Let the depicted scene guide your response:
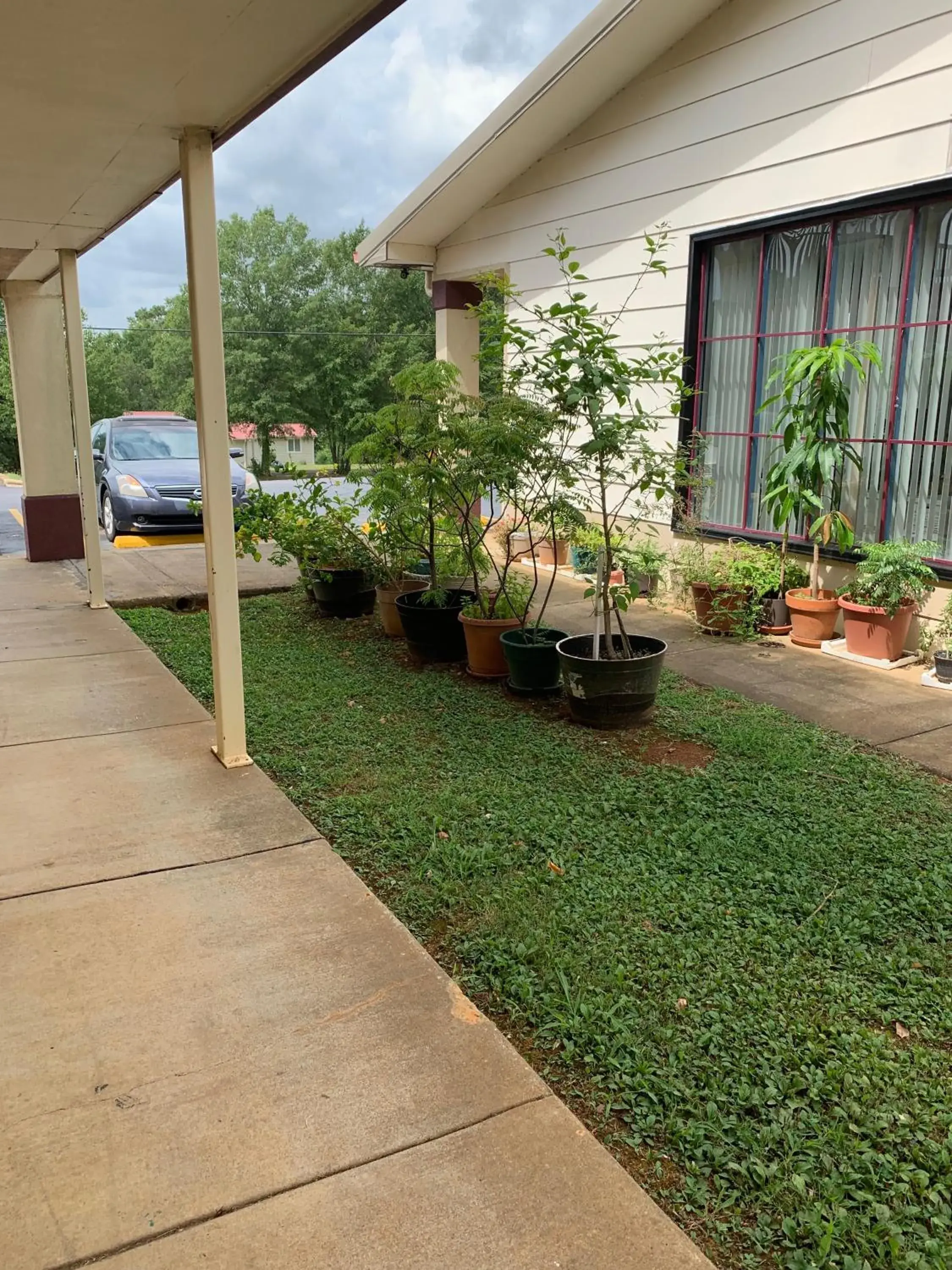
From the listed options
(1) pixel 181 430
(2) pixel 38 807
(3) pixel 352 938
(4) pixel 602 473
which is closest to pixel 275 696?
(2) pixel 38 807

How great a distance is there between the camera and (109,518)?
11.7 m

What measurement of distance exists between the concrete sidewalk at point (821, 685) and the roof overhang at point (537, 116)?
3.94m

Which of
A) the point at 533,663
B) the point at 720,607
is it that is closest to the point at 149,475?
the point at 720,607

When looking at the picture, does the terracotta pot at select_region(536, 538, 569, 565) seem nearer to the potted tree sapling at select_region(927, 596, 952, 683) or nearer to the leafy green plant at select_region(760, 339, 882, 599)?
the leafy green plant at select_region(760, 339, 882, 599)

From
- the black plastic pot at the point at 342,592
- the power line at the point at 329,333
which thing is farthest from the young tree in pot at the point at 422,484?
the power line at the point at 329,333

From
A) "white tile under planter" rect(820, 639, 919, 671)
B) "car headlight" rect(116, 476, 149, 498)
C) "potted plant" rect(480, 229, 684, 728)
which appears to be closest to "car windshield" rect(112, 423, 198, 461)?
"car headlight" rect(116, 476, 149, 498)

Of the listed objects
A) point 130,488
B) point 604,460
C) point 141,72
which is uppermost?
point 141,72

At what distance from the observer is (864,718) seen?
463 cm

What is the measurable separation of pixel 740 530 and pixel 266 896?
4.87 m

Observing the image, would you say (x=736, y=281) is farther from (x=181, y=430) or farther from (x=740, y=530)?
(x=181, y=430)

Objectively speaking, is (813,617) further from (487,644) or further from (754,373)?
(487,644)

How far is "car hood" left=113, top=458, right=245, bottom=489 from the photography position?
11.4 m

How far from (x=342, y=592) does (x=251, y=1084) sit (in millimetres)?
4811

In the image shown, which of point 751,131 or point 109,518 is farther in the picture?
point 109,518
